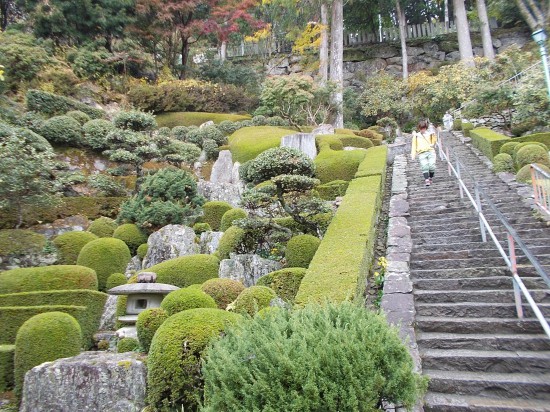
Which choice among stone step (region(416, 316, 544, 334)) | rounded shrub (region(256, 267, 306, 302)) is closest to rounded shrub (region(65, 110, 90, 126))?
rounded shrub (region(256, 267, 306, 302))

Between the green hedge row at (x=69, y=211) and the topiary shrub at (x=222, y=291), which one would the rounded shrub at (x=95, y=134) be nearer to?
the green hedge row at (x=69, y=211)

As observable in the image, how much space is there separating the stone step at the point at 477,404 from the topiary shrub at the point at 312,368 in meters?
0.87

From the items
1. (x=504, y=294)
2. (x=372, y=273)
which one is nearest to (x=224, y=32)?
(x=372, y=273)

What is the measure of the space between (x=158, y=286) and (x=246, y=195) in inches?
109

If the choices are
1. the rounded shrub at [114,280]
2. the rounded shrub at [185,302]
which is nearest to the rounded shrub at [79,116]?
the rounded shrub at [114,280]

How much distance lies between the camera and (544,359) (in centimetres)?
430

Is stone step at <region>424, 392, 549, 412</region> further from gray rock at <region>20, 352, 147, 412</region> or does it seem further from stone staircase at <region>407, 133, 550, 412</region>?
gray rock at <region>20, 352, 147, 412</region>

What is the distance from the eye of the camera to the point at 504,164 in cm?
1054

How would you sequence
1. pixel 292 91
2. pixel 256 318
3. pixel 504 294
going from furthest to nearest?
pixel 292 91 < pixel 504 294 < pixel 256 318

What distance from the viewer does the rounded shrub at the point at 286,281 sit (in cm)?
675

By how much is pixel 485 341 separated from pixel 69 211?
1112 cm

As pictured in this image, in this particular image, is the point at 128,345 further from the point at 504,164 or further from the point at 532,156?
the point at 504,164

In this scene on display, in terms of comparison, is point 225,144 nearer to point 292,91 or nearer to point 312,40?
point 292,91

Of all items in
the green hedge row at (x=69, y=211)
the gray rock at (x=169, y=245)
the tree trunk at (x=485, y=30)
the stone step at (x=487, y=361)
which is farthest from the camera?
the tree trunk at (x=485, y=30)
